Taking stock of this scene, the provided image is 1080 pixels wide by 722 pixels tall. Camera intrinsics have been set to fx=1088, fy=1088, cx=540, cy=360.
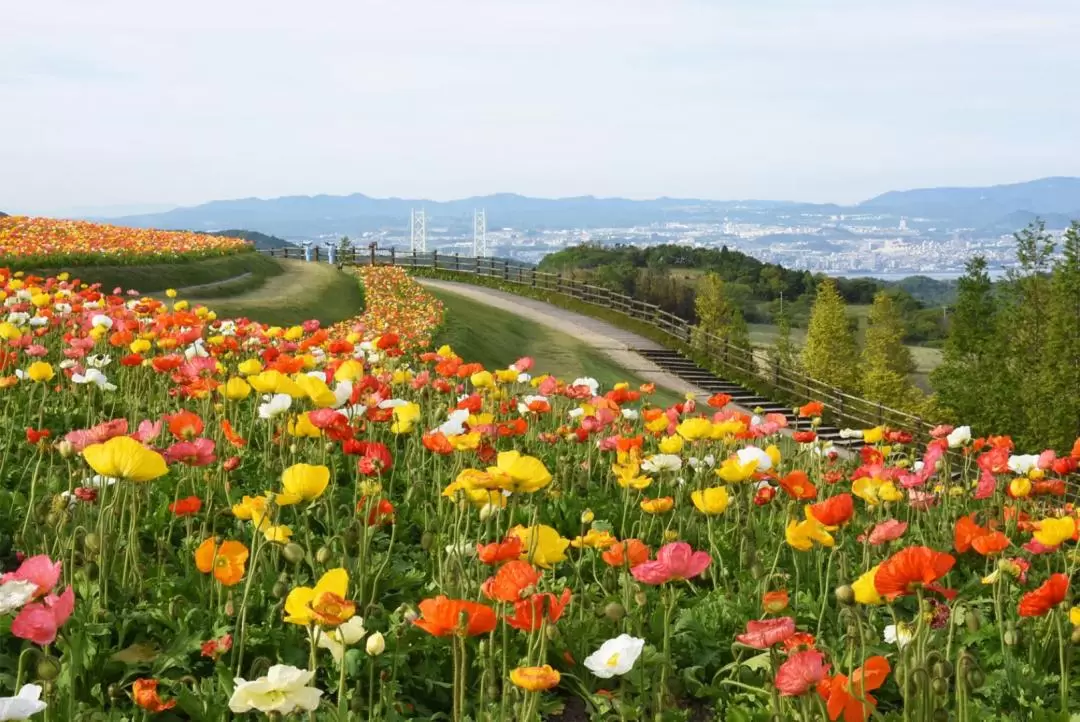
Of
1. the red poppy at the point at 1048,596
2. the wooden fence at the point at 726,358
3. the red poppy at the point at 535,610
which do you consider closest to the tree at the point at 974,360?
the wooden fence at the point at 726,358

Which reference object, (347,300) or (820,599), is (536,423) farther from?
(347,300)

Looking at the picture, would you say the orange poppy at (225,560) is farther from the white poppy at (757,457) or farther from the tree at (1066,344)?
the tree at (1066,344)

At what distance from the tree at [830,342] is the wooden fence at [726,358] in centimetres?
2604

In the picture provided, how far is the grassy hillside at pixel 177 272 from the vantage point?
22.5 meters

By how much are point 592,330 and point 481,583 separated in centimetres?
3094

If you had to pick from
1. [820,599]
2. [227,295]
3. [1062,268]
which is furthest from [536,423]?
[1062,268]

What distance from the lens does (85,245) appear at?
23.2 m

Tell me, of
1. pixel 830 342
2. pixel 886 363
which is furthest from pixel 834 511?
pixel 886 363

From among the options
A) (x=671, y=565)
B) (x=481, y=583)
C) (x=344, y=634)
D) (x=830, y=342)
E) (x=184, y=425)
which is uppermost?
(x=184, y=425)

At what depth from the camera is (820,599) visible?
4871 millimetres

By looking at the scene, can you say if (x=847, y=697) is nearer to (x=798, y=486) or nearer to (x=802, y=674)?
(x=802, y=674)

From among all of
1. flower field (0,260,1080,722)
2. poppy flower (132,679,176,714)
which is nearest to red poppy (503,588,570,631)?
flower field (0,260,1080,722)

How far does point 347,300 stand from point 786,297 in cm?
11900

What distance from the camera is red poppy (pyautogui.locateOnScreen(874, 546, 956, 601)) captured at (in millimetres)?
2658
